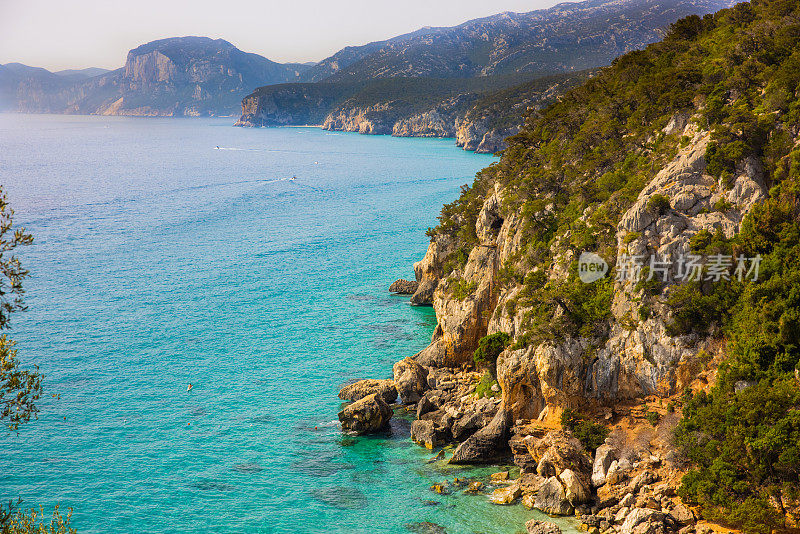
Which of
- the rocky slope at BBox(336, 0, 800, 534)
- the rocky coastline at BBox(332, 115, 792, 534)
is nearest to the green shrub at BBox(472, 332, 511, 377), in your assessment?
the rocky slope at BBox(336, 0, 800, 534)

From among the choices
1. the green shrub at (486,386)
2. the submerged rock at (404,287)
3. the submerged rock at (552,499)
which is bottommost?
the submerged rock at (552,499)

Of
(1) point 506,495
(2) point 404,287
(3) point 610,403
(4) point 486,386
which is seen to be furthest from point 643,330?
(2) point 404,287

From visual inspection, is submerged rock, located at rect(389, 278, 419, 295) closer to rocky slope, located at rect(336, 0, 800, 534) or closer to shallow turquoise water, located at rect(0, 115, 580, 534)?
shallow turquoise water, located at rect(0, 115, 580, 534)

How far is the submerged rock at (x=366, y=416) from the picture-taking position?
134 ft

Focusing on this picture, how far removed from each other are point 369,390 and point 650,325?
21314mm

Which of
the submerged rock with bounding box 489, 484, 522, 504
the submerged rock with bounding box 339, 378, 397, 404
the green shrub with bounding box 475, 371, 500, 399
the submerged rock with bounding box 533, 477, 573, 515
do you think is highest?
the green shrub with bounding box 475, 371, 500, 399

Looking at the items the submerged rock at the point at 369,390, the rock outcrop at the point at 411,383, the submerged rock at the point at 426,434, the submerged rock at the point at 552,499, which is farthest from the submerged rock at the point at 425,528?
the rock outcrop at the point at 411,383

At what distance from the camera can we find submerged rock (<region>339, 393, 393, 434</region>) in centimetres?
4094

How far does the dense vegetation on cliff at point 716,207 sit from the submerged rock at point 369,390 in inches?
433

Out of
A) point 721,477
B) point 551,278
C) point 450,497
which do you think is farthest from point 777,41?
point 450,497

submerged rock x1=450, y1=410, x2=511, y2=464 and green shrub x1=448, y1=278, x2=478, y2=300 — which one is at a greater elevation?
green shrub x1=448, y1=278, x2=478, y2=300

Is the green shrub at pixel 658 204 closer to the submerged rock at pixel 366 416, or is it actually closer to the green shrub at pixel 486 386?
the green shrub at pixel 486 386

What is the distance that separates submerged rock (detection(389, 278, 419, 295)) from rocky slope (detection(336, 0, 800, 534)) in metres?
21.9

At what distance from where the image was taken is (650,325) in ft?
115
